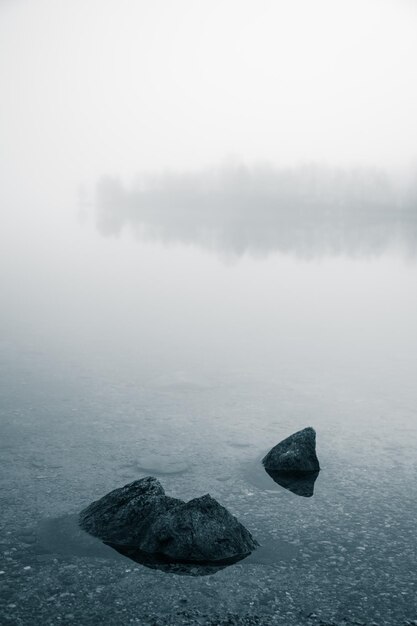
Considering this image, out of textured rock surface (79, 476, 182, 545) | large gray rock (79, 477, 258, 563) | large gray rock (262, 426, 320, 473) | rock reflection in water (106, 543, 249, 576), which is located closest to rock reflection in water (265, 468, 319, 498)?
large gray rock (262, 426, 320, 473)

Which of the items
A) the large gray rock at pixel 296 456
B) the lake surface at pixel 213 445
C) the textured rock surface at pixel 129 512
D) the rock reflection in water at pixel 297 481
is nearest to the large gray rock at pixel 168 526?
the textured rock surface at pixel 129 512

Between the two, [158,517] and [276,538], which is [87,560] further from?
[276,538]

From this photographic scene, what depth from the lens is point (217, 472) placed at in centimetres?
1180

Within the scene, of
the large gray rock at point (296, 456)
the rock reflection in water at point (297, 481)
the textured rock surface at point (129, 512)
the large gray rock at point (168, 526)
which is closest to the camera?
the large gray rock at point (168, 526)

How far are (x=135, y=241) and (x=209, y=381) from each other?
66.6 m

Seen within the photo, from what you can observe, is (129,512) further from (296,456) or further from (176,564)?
(296,456)

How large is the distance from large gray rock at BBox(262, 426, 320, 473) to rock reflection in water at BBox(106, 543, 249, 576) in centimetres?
334

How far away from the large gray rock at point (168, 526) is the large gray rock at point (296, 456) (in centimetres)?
292

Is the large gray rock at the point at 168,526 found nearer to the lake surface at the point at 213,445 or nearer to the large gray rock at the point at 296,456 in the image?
the lake surface at the point at 213,445

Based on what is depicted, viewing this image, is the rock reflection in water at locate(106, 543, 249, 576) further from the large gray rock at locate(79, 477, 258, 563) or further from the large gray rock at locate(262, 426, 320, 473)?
the large gray rock at locate(262, 426, 320, 473)

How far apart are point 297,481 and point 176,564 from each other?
12.5ft

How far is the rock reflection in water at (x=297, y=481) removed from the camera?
11164 millimetres

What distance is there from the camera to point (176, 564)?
8.54m

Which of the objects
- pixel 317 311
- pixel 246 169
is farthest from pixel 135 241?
pixel 246 169
